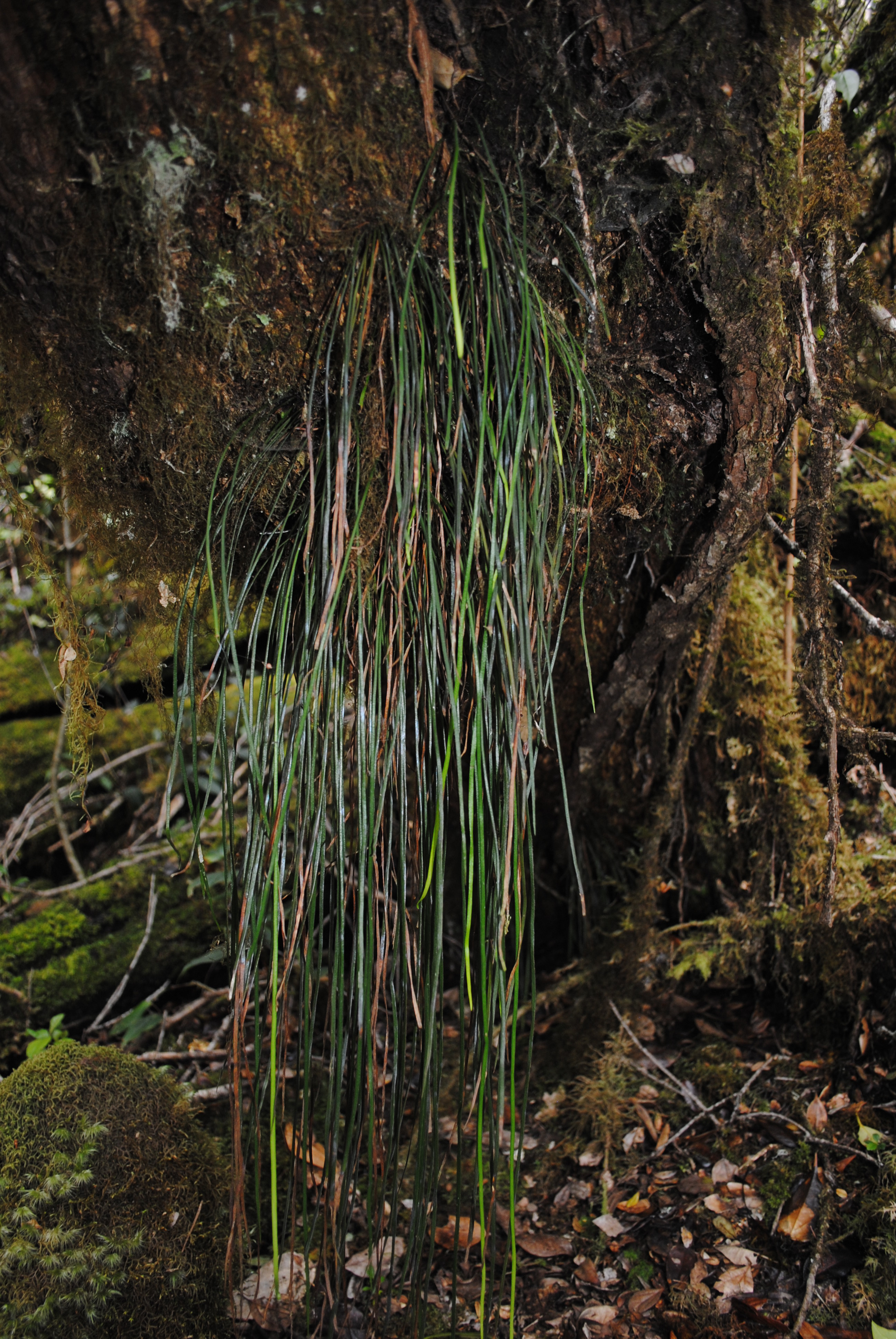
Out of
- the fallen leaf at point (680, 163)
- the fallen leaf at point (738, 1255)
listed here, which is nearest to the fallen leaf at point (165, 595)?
the fallen leaf at point (680, 163)

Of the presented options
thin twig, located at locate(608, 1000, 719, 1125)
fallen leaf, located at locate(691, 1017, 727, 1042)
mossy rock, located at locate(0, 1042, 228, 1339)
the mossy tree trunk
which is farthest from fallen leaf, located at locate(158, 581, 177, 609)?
fallen leaf, located at locate(691, 1017, 727, 1042)

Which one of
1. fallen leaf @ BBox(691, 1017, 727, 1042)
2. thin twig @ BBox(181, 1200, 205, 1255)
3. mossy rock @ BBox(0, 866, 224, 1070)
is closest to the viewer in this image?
thin twig @ BBox(181, 1200, 205, 1255)

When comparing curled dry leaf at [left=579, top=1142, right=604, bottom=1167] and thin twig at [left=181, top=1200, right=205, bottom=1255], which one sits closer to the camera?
thin twig at [left=181, top=1200, right=205, bottom=1255]

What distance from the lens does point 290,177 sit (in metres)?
0.95

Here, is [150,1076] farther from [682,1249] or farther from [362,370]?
[362,370]

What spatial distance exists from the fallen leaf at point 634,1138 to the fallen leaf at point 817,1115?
35cm

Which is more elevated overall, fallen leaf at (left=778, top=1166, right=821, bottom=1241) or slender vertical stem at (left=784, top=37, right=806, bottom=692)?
slender vertical stem at (left=784, top=37, right=806, bottom=692)

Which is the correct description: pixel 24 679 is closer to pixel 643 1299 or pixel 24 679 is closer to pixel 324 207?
pixel 324 207

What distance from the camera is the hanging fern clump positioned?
969 mm

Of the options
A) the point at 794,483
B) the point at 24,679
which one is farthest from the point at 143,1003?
the point at 794,483

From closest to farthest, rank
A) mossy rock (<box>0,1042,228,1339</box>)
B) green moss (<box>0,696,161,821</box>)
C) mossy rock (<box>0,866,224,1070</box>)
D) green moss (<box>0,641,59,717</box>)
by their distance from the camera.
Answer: mossy rock (<box>0,1042,228,1339</box>) → mossy rock (<box>0,866,224,1070</box>) → green moss (<box>0,696,161,821</box>) → green moss (<box>0,641,59,717</box>)

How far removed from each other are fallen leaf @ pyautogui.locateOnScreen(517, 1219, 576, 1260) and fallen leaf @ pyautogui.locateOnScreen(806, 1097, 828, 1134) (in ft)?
1.73

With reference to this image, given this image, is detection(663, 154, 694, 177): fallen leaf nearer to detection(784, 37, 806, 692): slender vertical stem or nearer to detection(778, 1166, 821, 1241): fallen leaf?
detection(784, 37, 806, 692): slender vertical stem

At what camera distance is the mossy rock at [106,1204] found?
1.16 meters
